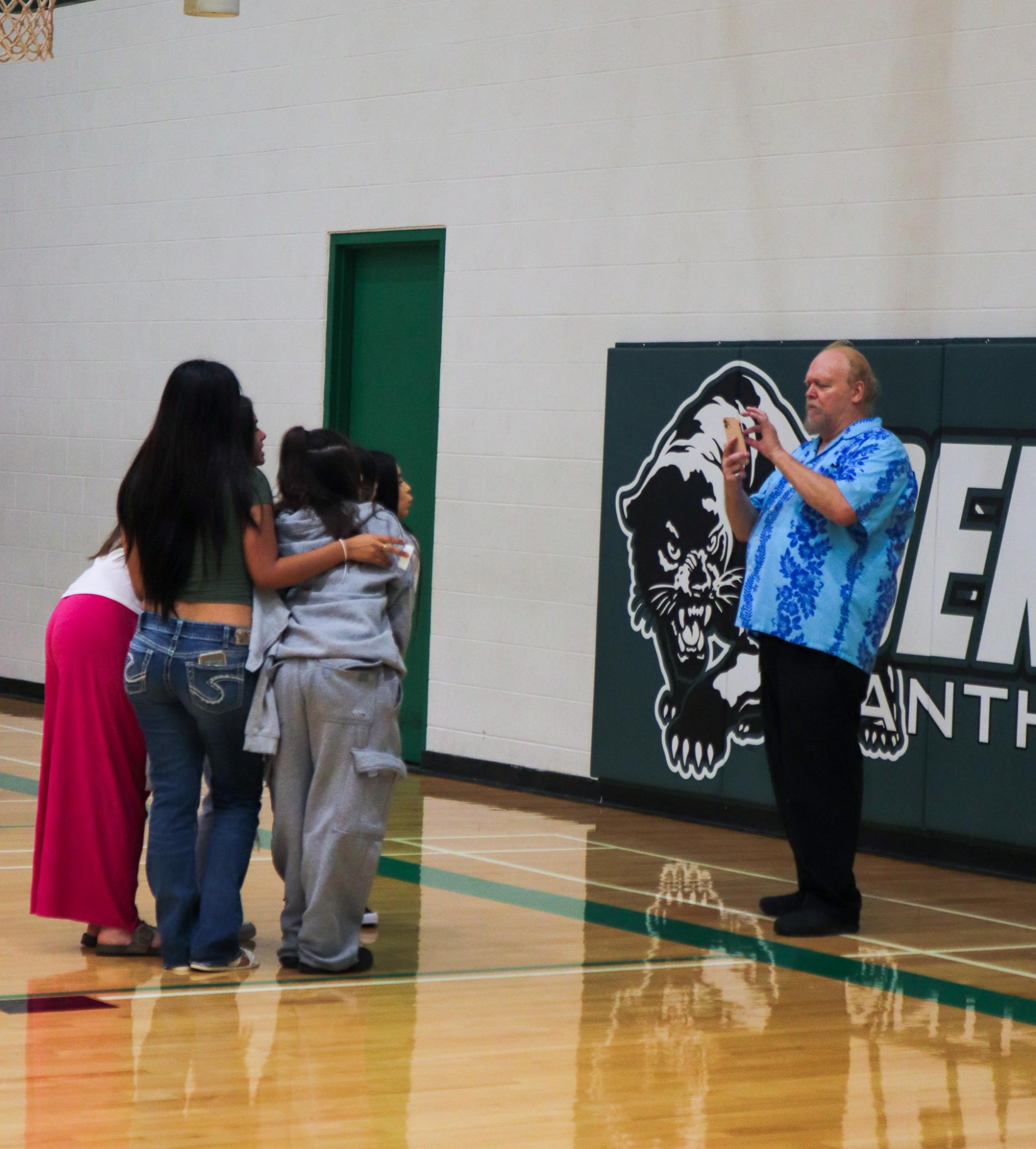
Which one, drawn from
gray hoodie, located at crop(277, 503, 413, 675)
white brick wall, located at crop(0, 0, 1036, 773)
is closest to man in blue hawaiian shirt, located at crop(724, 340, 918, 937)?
gray hoodie, located at crop(277, 503, 413, 675)

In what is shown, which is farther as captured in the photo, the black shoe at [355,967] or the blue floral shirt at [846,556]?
the blue floral shirt at [846,556]

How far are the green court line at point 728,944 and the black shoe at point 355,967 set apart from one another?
107 mm

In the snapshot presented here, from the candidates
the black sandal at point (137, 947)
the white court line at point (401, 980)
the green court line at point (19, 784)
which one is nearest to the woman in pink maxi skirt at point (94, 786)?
the black sandal at point (137, 947)

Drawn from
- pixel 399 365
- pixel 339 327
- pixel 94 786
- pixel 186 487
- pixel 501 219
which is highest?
pixel 501 219

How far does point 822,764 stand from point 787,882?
1.03m

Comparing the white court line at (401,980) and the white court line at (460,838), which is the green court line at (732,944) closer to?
the white court line at (401,980)

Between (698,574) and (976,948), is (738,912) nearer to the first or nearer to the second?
(976,948)

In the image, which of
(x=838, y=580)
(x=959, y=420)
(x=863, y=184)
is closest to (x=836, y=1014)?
(x=838, y=580)

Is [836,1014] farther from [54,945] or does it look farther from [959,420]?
[959,420]

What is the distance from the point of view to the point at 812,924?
559 centimetres

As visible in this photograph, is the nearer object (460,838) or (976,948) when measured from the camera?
(976,948)

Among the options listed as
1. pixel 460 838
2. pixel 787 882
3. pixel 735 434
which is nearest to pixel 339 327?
pixel 460 838

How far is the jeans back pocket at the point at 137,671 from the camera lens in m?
4.72

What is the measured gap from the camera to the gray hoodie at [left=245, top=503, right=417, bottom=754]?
4719mm
